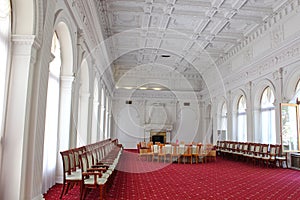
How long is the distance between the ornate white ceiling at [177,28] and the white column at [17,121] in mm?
6141

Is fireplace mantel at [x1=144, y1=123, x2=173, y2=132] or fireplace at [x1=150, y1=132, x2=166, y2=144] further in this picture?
fireplace at [x1=150, y1=132, x2=166, y2=144]

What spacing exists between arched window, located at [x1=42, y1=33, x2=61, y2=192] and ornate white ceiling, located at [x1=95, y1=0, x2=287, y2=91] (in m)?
4.01

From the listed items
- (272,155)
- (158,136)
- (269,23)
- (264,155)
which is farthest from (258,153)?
(158,136)

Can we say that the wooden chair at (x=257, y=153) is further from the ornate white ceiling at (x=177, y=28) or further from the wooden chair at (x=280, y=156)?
the ornate white ceiling at (x=177, y=28)

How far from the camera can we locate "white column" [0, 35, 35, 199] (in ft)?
11.8

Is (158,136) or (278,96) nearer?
(278,96)

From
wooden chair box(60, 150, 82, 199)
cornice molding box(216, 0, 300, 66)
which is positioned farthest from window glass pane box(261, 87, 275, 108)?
wooden chair box(60, 150, 82, 199)

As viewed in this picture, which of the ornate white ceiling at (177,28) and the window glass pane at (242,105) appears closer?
the ornate white ceiling at (177,28)

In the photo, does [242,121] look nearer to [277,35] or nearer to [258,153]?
[258,153]

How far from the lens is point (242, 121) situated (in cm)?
1479

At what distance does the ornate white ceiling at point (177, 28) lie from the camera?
9.91m

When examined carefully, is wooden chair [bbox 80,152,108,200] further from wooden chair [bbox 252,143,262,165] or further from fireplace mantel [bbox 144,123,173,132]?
fireplace mantel [bbox 144,123,173,132]

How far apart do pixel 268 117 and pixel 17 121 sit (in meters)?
11.4

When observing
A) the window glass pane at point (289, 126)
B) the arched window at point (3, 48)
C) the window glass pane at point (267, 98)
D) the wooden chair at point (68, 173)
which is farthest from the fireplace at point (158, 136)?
the arched window at point (3, 48)
